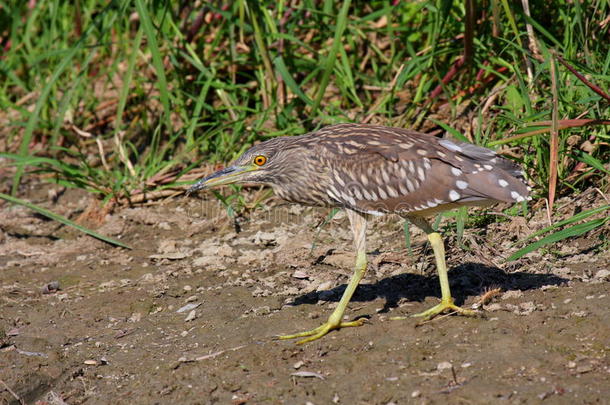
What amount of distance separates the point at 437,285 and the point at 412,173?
0.88 meters

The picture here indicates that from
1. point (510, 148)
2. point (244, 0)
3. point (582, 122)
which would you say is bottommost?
point (510, 148)

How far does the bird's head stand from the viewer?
16.3 feet

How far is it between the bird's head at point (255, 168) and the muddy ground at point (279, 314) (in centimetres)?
81

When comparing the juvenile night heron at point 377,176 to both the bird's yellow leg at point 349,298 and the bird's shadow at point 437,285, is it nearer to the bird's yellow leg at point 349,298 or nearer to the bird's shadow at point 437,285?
the bird's yellow leg at point 349,298

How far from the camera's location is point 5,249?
6.52 m

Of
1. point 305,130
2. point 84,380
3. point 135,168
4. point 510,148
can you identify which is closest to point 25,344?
point 84,380

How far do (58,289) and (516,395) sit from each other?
11.5 feet

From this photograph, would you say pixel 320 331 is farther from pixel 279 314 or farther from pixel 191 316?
pixel 191 316

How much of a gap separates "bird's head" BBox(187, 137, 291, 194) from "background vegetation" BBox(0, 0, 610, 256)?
1.19 m

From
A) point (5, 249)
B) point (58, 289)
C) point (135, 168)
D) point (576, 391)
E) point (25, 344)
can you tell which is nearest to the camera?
point (576, 391)

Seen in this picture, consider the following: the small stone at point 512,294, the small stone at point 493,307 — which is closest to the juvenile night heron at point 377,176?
the small stone at point 493,307

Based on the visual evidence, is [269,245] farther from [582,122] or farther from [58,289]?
[582,122]

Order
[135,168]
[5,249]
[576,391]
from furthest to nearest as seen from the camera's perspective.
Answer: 1. [135,168]
2. [5,249]
3. [576,391]

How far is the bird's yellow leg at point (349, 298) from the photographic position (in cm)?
459
